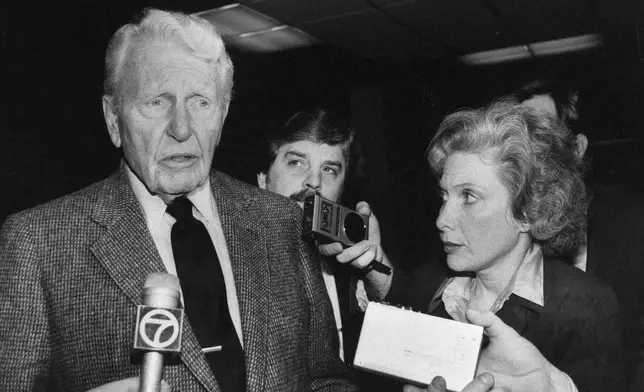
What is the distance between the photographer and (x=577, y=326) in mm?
1413

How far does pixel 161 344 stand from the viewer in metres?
0.81

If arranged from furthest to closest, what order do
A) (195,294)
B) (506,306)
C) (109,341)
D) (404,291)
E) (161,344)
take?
(404,291) → (506,306) → (195,294) → (109,341) → (161,344)

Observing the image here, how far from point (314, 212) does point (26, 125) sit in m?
1.21

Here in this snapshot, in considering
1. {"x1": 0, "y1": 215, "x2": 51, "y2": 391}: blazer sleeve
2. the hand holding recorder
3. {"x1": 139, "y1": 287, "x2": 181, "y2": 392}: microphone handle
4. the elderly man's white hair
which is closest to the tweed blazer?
{"x1": 0, "y1": 215, "x2": 51, "y2": 391}: blazer sleeve

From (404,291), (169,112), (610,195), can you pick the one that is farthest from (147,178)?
(610,195)

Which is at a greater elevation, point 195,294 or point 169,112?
point 169,112

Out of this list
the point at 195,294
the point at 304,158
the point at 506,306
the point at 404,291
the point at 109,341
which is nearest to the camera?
the point at 109,341

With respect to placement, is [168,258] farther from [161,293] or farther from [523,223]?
[523,223]

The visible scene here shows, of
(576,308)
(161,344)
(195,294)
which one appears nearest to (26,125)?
(195,294)

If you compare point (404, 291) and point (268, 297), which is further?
point (404, 291)

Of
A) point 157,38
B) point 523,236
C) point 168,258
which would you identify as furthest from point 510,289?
point 157,38

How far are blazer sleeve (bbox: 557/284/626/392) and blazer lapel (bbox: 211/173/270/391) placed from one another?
723 millimetres

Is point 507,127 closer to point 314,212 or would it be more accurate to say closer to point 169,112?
point 314,212

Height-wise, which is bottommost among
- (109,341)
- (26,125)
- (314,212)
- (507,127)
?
(109,341)
